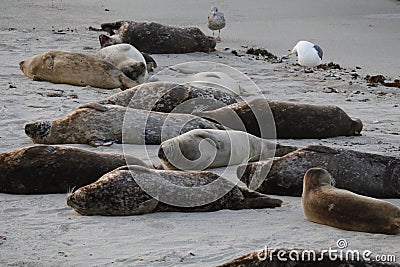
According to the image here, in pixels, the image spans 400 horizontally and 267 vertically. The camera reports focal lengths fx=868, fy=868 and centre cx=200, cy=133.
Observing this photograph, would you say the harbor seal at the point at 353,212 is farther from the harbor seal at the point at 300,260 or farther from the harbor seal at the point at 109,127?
the harbor seal at the point at 109,127

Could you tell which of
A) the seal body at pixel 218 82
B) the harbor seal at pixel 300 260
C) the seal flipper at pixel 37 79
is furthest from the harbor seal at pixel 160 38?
the harbor seal at pixel 300 260

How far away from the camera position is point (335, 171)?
19.1ft

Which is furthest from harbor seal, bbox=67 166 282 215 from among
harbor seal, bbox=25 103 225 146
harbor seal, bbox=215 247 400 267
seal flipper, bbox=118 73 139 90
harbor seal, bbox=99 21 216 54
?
harbor seal, bbox=99 21 216 54

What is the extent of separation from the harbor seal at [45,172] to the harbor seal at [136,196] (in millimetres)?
366

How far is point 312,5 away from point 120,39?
7774mm

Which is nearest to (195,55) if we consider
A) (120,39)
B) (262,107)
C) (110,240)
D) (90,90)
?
(120,39)

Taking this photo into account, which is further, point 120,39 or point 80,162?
point 120,39

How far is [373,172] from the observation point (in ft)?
19.0

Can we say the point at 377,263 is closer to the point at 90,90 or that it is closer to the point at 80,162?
the point at 80,162

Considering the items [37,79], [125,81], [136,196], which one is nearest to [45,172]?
[136,196]

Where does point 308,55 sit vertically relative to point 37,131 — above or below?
above

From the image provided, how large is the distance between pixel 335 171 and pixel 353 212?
0.97m

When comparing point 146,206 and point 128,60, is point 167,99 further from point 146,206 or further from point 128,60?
point 146,206

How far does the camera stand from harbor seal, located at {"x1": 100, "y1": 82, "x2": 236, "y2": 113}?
802 cm
